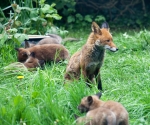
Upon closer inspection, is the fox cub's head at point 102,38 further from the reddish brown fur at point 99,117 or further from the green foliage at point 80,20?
the green foliage at point 80,20

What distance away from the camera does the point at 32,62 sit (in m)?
8.71

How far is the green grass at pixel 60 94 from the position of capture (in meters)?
5.04

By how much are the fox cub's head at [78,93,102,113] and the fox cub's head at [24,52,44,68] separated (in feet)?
11.1

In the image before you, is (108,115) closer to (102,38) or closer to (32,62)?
(102,38)

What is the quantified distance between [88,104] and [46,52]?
401cm

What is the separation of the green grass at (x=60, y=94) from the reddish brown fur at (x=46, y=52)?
307mm

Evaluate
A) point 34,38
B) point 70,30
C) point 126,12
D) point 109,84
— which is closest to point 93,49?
point 109,84

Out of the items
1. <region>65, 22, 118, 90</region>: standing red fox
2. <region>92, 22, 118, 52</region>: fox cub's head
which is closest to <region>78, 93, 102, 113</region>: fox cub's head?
<region>65, 22, 118, 90</region>: standing red fox

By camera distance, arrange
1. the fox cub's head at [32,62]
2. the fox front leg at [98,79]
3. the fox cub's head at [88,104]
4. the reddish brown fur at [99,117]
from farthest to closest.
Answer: the fox cub's head at [32,62]
the fox front leg at [98,79]
the fox cub's head at [88,104]
the reddish brown fur at [99,117]

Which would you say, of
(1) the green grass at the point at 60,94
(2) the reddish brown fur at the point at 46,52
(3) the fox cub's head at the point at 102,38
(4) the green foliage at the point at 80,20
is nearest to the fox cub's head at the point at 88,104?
(1) the green grass at the point at 60,94

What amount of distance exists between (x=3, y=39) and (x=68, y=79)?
209cm

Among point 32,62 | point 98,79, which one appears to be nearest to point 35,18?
point 32,62

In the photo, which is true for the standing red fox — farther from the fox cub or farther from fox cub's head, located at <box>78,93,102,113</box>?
the fox cub

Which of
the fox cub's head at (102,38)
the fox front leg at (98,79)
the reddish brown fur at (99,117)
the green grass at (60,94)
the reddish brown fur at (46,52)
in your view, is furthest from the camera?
the reddish brown fur at (46,52)
